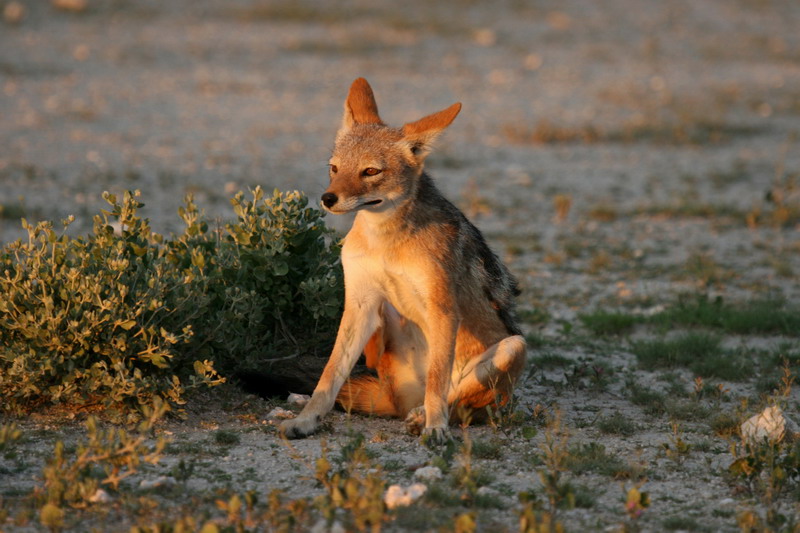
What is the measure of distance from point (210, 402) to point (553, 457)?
2.07 meters

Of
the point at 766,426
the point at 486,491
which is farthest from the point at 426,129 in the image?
the point at 766,426

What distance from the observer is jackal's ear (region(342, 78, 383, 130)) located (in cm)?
586

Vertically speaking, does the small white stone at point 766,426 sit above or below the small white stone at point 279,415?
below

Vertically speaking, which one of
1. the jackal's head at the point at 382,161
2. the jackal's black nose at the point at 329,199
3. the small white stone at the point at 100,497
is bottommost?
the small white stone at the point at 100,497

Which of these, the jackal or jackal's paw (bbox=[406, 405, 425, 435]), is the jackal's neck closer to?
the jackal

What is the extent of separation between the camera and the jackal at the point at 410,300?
5277 mm

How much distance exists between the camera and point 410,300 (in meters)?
5.41

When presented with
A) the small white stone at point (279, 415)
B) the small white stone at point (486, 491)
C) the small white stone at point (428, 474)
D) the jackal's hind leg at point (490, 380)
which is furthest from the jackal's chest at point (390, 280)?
the small white stone at point (486, 491)

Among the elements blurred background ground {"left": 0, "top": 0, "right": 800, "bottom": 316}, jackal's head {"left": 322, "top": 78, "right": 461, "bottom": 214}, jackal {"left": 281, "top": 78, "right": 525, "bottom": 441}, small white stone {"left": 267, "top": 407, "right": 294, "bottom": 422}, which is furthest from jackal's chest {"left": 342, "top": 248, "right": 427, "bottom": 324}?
blurred background ground {"left": 0, "top": 0, "right": 800, "bottom": 316}

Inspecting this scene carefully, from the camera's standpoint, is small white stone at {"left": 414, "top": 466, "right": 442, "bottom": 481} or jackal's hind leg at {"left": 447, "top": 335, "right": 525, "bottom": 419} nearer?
small white stone at {"left": 414, "top": 466, "right": 442, "bottom": 481}

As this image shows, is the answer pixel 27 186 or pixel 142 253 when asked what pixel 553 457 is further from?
pixel 27 186

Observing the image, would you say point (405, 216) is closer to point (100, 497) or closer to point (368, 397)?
point (368, 397)

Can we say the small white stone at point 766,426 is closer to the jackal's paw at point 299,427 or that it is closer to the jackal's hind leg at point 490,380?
the jackal's hind leg at point 490,380

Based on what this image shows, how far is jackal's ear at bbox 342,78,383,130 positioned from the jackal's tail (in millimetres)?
1414
